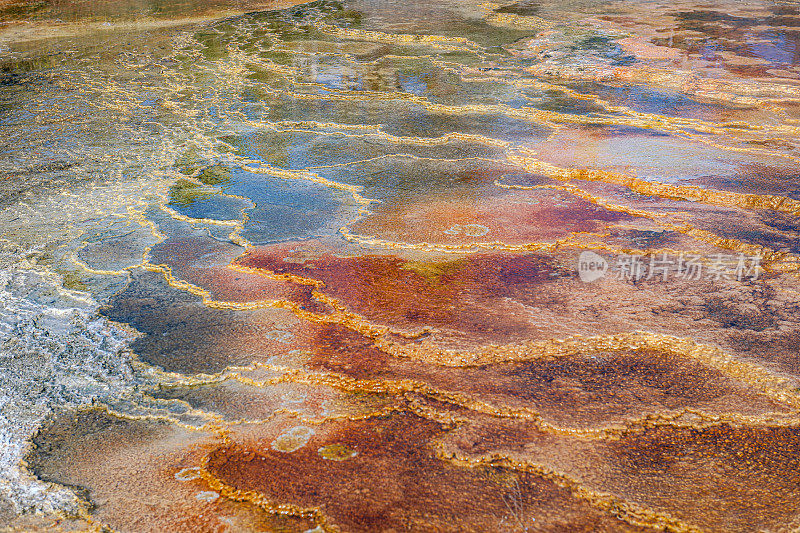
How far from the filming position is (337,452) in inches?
59.8

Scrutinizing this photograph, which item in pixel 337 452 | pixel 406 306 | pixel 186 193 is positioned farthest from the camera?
pixel 186 193

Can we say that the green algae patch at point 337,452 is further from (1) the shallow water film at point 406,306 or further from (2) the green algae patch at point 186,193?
(2) the green algae patch at point 186,193

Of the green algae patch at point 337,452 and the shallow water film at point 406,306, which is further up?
the shallow water film at point 406,306

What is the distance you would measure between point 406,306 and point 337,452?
0.70 m

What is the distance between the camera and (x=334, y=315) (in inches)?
83.2

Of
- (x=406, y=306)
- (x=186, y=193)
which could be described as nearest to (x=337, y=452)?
(x=406, y=306)

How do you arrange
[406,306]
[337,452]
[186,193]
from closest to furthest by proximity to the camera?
Answer: [337,452] → [406,306] → [186,193]

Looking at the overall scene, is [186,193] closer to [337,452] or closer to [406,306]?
[406,306]

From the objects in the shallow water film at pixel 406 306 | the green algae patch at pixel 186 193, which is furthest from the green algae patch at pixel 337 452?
the green algae patch at pixel 186 193

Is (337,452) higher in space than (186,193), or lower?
lower

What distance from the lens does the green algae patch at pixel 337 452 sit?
1502 millimetres

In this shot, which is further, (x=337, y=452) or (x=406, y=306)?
(x=406, y=306)

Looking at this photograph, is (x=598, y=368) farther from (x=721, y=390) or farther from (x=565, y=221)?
(x=565, y=221)

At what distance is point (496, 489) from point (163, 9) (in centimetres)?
846
